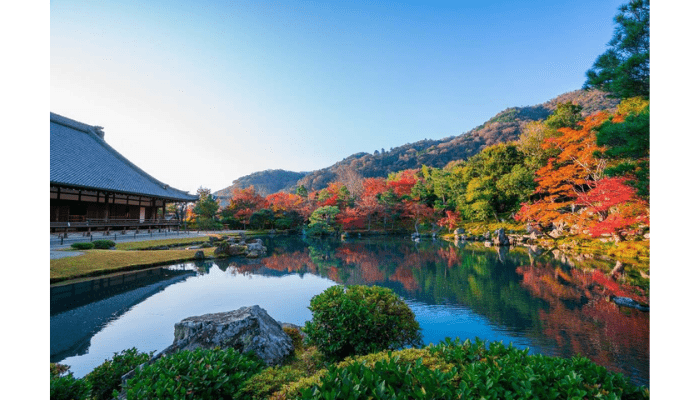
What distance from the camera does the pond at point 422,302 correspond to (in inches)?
171

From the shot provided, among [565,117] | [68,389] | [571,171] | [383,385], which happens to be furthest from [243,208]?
[383,385]

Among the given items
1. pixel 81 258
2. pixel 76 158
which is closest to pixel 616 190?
pixel 81 258

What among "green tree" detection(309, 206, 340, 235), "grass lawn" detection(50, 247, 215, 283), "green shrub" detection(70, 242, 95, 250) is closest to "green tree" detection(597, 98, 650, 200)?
"grass lawn" detection(50, 247, 215, 283)

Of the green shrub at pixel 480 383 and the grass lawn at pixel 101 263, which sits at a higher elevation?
the green shrub at pixel 480 383

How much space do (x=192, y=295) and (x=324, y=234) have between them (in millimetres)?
20955

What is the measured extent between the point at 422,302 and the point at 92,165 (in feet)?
61.3

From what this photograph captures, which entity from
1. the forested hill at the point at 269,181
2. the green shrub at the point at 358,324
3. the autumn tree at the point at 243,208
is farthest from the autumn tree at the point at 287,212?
the forested hill at the point at 269,181

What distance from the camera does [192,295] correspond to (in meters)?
7.12

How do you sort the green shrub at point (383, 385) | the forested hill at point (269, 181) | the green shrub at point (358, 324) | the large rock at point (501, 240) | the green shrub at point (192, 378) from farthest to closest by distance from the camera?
the forested hill at point (269, 181), the large rock at point (501, 240), the green shrub at point (358, 324), the green shrub at point (192, 378), the green shrub at point (383, 385)

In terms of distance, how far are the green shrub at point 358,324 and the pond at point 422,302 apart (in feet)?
5.20

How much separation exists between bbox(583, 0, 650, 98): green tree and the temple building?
18.3m

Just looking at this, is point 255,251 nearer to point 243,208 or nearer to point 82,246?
point 82,246

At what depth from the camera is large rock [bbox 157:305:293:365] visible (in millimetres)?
2936

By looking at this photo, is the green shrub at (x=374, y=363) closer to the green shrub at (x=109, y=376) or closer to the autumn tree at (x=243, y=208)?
the green shrub at (x=109, y=376)
